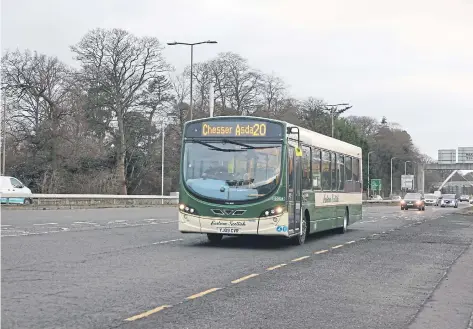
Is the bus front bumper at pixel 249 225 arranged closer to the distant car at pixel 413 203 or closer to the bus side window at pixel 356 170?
the bus side window at pixel 356 170

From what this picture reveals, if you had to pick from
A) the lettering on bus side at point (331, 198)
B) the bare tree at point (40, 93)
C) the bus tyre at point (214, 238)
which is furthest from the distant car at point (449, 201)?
the bus tyre at point (214, 238)

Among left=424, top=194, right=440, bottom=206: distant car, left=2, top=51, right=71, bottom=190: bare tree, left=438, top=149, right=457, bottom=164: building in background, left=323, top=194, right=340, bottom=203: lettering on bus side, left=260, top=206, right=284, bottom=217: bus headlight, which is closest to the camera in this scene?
left=260, top=206, right=284, bottom=217: bus headlight

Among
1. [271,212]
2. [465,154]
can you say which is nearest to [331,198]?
[271,212]

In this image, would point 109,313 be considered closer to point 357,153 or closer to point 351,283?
point 351,283

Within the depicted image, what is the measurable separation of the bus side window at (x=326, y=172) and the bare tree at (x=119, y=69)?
4015 cm

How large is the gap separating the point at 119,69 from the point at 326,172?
42.2 metres

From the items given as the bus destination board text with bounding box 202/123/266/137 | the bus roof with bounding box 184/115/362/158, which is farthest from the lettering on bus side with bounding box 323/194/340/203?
the bus destination board text with bounding box 202/123/266/137

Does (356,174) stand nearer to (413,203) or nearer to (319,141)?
(319,141)

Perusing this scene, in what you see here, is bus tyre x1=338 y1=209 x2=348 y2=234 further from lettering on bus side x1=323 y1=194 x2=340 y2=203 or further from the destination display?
the destination display

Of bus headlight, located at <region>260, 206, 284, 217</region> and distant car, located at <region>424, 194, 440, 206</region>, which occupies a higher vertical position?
bus headlight, located at <region>260, 206, 284, 217</region>

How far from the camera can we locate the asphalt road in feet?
25.2

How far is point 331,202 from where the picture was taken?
67.5ft

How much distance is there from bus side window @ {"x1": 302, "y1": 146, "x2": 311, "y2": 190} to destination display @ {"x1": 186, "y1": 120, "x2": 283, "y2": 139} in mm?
1717

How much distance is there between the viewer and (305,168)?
1753cm
